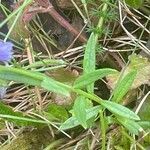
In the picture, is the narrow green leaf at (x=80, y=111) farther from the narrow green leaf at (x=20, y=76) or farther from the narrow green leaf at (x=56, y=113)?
the narrow green leaf at (x=56, y=113)

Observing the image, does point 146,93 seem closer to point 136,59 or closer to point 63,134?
point 136,59

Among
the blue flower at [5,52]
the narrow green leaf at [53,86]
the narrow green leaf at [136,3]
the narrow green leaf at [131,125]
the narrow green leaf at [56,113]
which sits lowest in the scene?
the narrow green leaf at [56,113]

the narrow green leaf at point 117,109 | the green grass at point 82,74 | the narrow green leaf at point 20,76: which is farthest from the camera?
the green grass at point 82,74

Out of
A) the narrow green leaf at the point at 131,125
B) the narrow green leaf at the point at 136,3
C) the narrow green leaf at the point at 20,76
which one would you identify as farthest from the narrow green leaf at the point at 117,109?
the narrow green leaf at the point at 136,3

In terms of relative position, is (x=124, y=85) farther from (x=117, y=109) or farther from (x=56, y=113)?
(x=56, y=113)

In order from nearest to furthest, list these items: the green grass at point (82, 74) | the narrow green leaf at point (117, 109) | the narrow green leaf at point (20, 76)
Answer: the narrow green leaf at point (20, 76), the narrow green leaf at point (117, 109), the green grass at point (82, 74)

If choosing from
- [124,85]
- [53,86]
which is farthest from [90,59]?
[53,86]

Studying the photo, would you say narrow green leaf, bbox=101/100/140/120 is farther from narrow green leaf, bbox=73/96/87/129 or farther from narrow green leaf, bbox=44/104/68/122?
narrow green leaf, bbox=44/104/68/122

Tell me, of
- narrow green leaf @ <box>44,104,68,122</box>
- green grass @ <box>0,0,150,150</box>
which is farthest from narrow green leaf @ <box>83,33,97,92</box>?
narrow green leaf @ <box>44,104,68,122</box>
